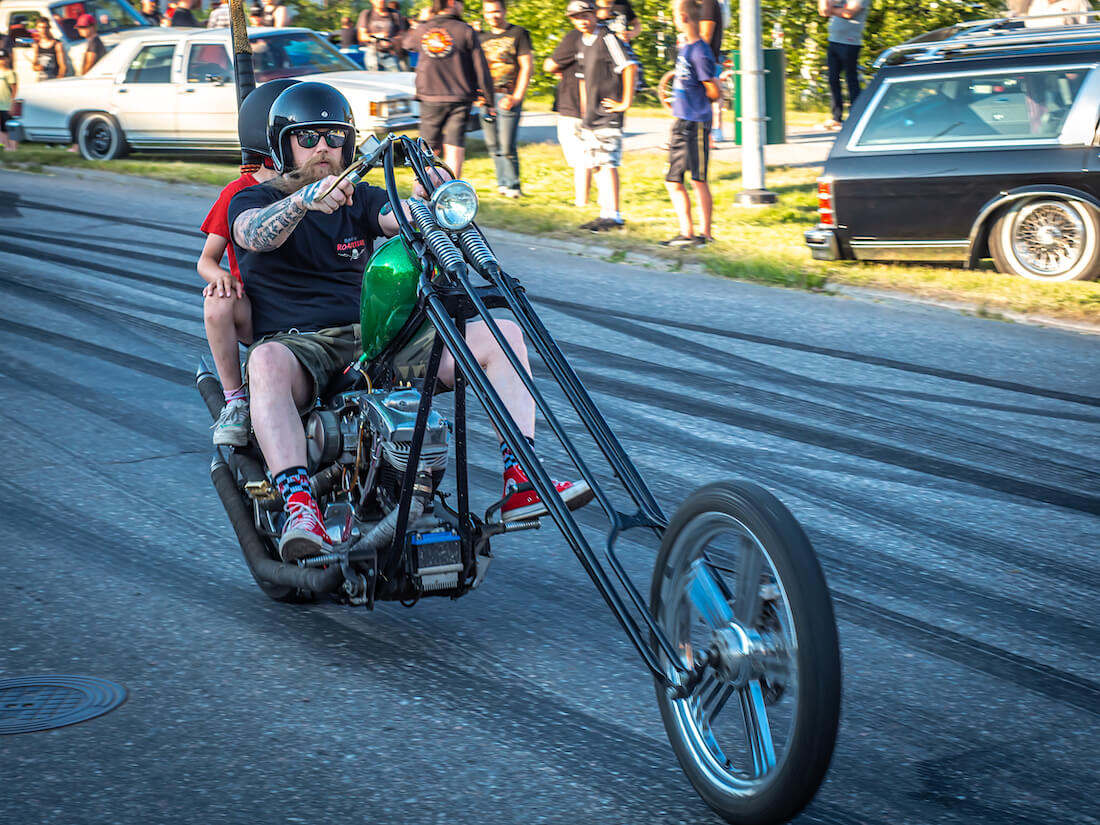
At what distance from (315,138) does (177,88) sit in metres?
13.5

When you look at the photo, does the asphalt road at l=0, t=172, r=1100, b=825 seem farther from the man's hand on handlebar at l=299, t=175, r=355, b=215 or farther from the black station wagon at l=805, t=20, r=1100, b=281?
the black station wagon at l=805, t=20, r=1100, b=281

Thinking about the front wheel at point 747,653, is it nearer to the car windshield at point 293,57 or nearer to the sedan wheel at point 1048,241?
the sedan wheel at point 1048,241

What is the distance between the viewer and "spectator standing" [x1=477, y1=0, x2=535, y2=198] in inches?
555

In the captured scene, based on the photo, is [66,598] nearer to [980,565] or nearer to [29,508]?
[29,508]

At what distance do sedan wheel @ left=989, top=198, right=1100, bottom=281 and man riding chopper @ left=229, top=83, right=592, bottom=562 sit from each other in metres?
6.37

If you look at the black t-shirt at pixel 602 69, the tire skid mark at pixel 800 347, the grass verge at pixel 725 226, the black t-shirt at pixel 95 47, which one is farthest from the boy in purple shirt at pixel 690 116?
the black t-shirt at pixel 95 47

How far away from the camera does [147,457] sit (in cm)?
646

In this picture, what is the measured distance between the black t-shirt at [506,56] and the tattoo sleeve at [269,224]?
9846 millimetres

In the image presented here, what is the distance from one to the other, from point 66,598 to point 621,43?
8.76 meters

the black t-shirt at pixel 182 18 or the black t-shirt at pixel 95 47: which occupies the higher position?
the black t-shirt at pixel 182 18

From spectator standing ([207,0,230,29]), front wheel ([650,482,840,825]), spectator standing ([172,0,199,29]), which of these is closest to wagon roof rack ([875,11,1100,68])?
front wheel ([650,482,840,825])

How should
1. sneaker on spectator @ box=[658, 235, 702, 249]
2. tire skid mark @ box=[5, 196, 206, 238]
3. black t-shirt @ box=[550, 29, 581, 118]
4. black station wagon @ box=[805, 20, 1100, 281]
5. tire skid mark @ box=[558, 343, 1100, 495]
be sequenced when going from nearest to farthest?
tire skid mark @ box=[558, 343, 1100, 495] → black station wagon @ box=[805, 20, 1100, 281] → sneaker on spectator @ box=[658, 235, 702, 249] → tire skid mark @ box=[5, 196, 206, 238] → black t-shirt @ box=[550, 29, 581, 118]

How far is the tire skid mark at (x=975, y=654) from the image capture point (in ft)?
13.3

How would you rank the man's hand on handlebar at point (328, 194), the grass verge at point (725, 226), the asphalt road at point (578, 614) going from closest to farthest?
the asphalt road at point (578, 614)
the man's hand on handlebar at point (328, 194)
the grass verge at point (725, 226)
